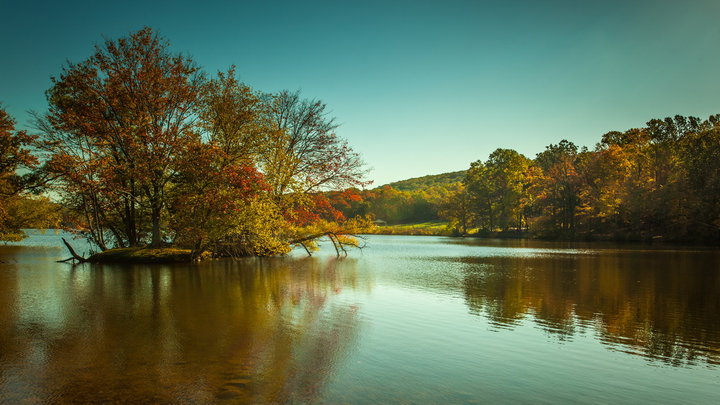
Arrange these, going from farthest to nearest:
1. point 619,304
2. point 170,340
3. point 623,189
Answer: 1. point 623,189
2. point 619,304
3. point 170,340

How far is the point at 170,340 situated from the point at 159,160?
18.0m

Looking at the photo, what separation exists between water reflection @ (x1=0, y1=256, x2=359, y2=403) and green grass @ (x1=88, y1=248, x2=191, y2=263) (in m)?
8.08

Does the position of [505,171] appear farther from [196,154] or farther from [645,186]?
[196,154]

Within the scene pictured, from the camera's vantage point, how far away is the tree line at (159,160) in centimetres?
2394

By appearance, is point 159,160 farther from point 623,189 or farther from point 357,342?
point 623,189

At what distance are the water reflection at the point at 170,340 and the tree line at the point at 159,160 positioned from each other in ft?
29.1

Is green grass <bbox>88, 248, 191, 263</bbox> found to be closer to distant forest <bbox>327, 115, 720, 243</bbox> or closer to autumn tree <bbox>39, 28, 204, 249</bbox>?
autumn tree <bbox>39, 28, 204, 249</bbox>

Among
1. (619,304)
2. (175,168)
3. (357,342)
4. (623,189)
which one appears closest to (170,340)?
(357,342)

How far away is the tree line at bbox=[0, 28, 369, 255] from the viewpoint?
23938 mm

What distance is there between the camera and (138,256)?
82.3 feet

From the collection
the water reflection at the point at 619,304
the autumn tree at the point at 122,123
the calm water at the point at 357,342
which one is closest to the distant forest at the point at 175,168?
the autumn tree at the point at 122,123

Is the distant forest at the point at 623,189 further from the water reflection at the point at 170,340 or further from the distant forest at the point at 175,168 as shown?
the water reflection at the point at 170,340

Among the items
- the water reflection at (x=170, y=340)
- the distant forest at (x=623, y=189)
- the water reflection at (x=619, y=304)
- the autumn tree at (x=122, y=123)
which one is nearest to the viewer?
the water reflection at (x=170, y=340)

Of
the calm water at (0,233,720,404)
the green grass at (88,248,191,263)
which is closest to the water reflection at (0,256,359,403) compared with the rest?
the calm water at (0,233,720,404)
